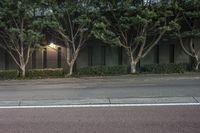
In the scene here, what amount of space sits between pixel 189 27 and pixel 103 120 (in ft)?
66.1

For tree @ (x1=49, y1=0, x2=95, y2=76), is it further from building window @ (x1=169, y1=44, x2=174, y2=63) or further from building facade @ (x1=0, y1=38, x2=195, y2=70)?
building window @ (x1=169, y1=44, x2=174, y2=63)

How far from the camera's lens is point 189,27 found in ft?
96.1

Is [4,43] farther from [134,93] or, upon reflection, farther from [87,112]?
[87,112]

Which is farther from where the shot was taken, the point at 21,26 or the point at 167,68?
the point at 167,68

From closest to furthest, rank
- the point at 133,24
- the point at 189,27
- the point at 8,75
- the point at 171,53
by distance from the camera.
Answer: the point at 133,24 < the point at 8,75 < the point at 189,27 < the point at 171,53

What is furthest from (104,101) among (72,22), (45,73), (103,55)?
(103,55)

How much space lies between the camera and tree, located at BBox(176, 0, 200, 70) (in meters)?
27.4

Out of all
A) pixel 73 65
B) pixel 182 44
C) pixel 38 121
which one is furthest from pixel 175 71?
pixel 38 121

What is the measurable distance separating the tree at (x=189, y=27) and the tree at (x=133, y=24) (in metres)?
0.95

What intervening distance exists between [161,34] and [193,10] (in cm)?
250

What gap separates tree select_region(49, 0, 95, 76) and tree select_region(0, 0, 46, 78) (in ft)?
3.86

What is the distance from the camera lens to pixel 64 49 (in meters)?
30.8

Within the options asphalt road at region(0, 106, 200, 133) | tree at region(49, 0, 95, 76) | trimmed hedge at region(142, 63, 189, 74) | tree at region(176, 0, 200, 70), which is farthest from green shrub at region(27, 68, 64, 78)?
asphalt road at region(0, 106, 200, 133)

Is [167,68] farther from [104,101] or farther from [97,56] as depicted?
[104,101]
